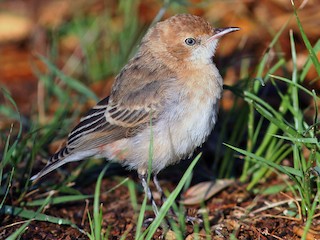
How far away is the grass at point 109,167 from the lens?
195 inches

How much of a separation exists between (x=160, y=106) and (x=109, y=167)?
1.29 metres

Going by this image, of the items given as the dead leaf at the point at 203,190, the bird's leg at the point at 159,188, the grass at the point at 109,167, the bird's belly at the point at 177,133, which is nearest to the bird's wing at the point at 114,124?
the bird's belly at the point at 177,133

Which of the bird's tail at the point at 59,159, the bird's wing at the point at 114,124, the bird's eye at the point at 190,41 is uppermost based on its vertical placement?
the bird's eye at the point at 190,41

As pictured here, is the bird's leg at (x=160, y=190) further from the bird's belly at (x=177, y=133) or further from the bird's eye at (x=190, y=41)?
the bird's eye at (x=190, y=41)

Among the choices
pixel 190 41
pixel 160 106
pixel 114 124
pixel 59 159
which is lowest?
pixel 59 159

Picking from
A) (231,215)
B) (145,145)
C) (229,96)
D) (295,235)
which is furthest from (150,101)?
(229,96)

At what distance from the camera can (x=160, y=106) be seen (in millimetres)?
5531

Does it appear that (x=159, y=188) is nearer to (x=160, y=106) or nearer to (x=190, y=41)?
(x=160, y=106)

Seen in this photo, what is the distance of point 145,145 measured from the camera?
5.62m

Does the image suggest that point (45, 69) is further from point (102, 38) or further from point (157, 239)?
point (157, 239)

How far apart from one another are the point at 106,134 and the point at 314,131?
1800mm

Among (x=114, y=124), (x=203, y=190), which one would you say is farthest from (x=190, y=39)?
(x=203, y=190)

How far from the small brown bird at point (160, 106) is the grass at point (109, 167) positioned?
30 centimetres

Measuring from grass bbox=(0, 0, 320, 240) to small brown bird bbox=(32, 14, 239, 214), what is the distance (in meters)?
0.30
